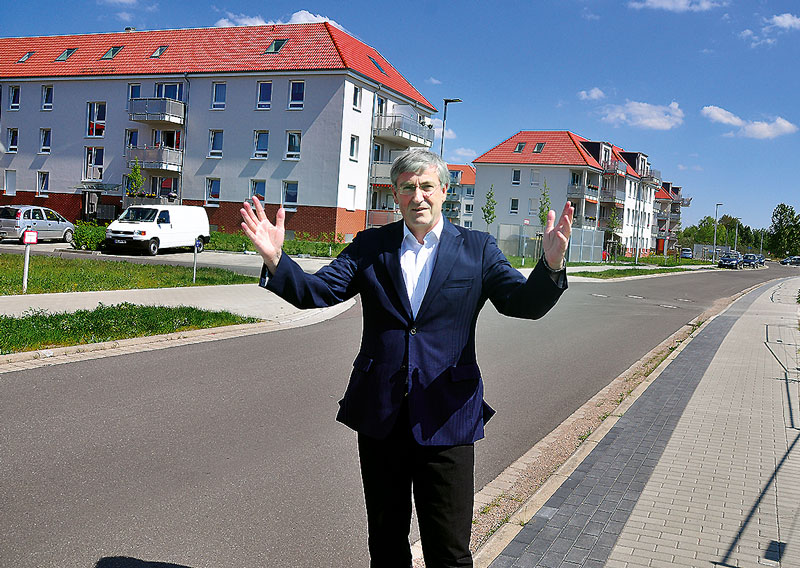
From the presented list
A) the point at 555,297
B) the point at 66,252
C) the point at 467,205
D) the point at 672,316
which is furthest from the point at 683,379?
the point at 467,205

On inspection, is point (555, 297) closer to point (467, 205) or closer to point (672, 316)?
point (672, 316)

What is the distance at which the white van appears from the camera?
87.3 feet

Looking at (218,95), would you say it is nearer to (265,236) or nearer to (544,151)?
(544,151)

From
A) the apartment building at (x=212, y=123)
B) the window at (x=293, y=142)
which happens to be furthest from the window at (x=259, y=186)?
the window at (x=293, y=142)

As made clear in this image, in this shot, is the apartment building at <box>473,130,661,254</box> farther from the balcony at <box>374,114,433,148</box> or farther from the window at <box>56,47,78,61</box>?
the window at <box>56,47,78,61</box>

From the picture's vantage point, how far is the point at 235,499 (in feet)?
14.4

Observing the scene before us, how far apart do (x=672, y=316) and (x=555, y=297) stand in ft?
56.9

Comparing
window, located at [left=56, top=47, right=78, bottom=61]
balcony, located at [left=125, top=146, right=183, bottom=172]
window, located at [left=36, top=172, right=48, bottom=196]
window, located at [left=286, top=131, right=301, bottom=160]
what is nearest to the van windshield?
window, located at [left=286, top=131, right=301, bottom=160]

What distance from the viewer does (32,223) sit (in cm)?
3067

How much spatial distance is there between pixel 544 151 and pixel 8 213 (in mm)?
47478

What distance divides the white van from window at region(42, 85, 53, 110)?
912 inches

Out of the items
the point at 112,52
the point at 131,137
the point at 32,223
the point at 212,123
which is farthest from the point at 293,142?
the point at 112,52

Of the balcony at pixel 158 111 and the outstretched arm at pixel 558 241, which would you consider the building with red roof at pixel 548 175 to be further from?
the outstretched arm at pixel 558 241

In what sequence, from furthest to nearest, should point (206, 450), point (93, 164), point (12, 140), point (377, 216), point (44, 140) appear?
point (12, 140) < point (44, 140) < point (93, 164) < point (377, 216) < point (206, 450)
